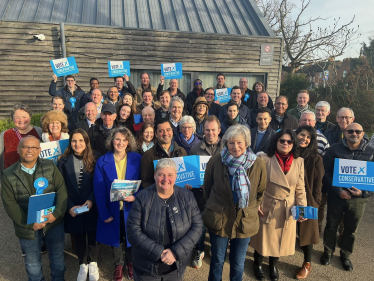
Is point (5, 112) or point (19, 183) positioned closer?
point (19, 183)

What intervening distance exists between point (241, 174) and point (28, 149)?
7.33 ft

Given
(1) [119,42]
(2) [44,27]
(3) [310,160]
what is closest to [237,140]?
→ (3) [310,160]

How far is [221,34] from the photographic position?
36.2 ft

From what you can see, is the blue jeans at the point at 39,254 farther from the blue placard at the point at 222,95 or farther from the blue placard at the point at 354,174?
the blue placard at the point at 222,95

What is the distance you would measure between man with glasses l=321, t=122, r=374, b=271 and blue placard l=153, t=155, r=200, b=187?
6.18ft

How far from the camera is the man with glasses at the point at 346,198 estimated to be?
3621mm

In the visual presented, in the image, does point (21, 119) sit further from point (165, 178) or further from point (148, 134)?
point (165, 178)

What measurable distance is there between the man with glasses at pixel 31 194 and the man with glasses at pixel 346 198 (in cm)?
357

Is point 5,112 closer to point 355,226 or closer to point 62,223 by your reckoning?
point 62,223

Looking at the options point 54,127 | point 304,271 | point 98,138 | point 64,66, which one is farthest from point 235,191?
point 64,66

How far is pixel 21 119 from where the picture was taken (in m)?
3.84

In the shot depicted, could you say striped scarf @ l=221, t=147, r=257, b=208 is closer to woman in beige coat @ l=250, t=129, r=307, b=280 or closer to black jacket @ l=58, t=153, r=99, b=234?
woman in beige coat @ l=250, t=129, r=307, b=280

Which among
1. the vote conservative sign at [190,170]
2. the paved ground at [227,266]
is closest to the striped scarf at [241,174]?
the vote conservative sign at [190,170]

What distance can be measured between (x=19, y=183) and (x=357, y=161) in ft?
13.5
